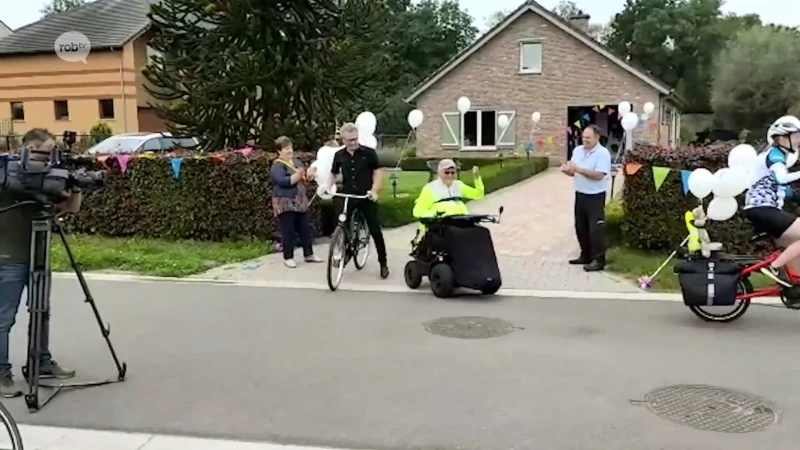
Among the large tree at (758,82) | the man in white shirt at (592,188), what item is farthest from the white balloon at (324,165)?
the large tree at (758,82)

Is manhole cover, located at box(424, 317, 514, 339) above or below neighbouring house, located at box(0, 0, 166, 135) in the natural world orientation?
below

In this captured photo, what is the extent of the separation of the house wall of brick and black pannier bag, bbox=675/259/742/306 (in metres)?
26.2

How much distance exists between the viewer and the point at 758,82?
43844 mm

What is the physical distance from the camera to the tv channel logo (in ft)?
109

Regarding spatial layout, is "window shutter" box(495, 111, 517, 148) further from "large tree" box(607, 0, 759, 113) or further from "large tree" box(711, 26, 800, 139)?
"large tree" box(607, 0, 759, 113)

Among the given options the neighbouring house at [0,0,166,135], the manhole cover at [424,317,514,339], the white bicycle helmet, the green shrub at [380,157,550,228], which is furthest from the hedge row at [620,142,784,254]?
the neighbouring house at [0,0,166,135]

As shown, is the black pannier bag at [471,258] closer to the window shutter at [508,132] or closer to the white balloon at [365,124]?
the white balloon at [365,124]

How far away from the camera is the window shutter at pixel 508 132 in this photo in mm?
34750

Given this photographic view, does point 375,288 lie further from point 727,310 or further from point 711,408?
point 711,408

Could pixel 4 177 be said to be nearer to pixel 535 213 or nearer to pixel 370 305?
pixel 370 305

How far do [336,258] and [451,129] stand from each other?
1096 inches

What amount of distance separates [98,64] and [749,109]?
Result: 34173 millimetres

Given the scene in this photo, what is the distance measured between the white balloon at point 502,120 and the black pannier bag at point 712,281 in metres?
28.2

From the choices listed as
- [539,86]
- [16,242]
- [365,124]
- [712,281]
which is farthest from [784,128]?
[539,86]
